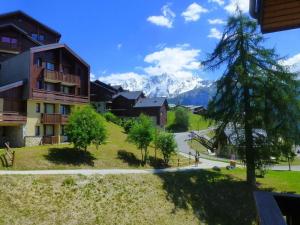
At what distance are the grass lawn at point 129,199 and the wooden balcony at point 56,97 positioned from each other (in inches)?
638

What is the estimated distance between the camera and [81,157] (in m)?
36.9

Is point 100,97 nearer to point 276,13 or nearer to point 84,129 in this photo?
point 84,129

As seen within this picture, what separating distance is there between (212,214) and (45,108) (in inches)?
969

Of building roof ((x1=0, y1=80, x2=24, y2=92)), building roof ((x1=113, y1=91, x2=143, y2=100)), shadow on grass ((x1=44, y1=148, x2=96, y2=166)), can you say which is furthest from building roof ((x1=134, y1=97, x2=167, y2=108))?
shadow on grass ((x1=44, y1=148, x2=96, y2=166))

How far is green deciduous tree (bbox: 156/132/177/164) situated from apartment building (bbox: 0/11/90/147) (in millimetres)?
12018

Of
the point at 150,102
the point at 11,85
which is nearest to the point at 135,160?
the point at 11,85

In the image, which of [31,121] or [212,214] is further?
[31,121]

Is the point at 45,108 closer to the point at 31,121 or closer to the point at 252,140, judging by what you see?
the point at 31,121

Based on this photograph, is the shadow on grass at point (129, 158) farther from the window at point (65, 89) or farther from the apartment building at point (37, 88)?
the window at point (65, 89)

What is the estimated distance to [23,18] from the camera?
59.2 metres

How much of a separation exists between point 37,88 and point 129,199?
21132 mm

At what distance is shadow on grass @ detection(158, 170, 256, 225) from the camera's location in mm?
28500

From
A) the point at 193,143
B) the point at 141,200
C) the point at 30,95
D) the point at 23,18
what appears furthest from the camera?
the point at 193,143

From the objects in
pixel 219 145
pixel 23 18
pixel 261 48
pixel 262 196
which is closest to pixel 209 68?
pixel 261 48
